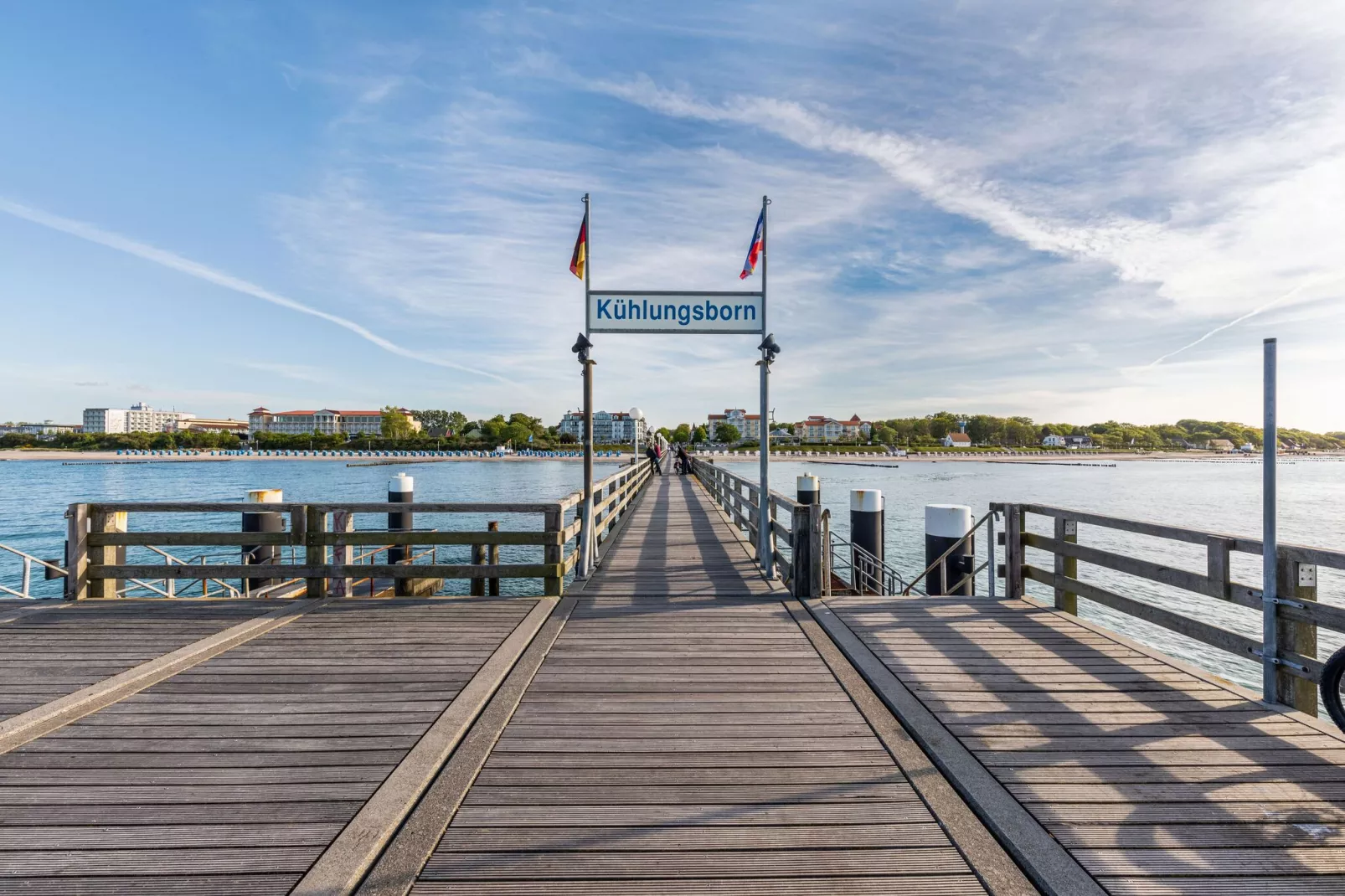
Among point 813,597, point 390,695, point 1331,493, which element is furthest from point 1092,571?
point 1331,493

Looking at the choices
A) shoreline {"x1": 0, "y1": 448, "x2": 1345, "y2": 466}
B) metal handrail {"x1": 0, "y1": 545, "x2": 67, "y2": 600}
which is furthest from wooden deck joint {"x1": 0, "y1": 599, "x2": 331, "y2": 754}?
shoreline {"x1": 0, "y1": 448, "x2": 1345, "y2": 466}

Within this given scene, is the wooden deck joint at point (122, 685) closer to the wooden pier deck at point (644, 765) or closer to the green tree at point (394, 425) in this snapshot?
the wooden pier deck at point (644, 765)

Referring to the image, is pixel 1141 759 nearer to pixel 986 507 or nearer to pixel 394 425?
pixel 986 507

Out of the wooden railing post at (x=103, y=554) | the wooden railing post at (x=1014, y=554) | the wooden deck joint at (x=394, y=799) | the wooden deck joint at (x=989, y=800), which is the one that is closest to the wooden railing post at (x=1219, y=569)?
the wooden railing post at (x=1014, y=554)

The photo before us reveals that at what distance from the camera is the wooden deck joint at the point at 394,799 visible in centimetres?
232

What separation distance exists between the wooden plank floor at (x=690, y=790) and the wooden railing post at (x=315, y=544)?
9.76ft

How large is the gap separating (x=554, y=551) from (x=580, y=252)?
12.4 ft

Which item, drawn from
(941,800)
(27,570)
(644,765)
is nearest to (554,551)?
(644,765)

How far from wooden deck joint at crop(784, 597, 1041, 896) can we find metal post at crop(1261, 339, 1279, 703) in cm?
242

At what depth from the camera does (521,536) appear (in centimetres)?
635

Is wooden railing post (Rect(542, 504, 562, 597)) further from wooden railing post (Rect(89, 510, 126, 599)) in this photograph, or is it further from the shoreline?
the shoreline

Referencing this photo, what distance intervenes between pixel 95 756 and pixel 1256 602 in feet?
23.1

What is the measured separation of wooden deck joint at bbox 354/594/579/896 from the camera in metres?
2.33

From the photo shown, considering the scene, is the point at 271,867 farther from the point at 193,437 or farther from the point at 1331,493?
the point at 193,437
